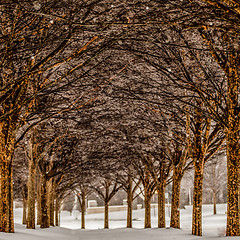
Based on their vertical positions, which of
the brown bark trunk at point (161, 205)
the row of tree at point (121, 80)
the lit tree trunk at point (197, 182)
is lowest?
the brown bark trunk at point (161, 205)

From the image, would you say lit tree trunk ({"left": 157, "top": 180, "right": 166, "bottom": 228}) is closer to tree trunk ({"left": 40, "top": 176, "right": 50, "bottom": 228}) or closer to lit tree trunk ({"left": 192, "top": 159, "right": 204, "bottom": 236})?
tree trunk ({"left": 40, "top": 176, "right": 50, "bottom": 228})

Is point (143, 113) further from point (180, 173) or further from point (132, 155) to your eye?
point (132, 155)

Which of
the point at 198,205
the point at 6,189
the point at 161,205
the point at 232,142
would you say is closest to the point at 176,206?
the point at 198,205

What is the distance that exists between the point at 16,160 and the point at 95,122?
10.4 metres

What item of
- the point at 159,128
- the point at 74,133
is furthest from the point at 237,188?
the point at 74,133

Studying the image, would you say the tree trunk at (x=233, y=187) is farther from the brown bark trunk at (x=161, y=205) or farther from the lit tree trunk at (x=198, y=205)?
the brown bark trunk at (x=161, y=205)

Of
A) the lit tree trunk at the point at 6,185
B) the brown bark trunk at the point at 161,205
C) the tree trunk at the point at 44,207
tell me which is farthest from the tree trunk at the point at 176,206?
the lit tree trunk at the point at 6,185

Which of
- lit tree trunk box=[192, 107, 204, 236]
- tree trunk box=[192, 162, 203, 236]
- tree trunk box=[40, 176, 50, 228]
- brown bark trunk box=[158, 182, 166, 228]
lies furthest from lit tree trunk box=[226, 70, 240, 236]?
tree trunk box=[40, 176, 50, 228]

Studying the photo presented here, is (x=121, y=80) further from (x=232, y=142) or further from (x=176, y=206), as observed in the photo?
(x=176, y=206)

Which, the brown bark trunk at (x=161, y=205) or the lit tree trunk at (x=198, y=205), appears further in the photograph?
the brown bark trunk at (x=161, y=205)

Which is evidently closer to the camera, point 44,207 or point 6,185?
point 6,185

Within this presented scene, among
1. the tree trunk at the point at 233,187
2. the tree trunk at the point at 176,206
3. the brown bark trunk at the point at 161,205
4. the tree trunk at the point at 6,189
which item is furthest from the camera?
the brown bark trunk at the point at 161,205

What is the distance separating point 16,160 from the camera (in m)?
22.8

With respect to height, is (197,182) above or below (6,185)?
below
